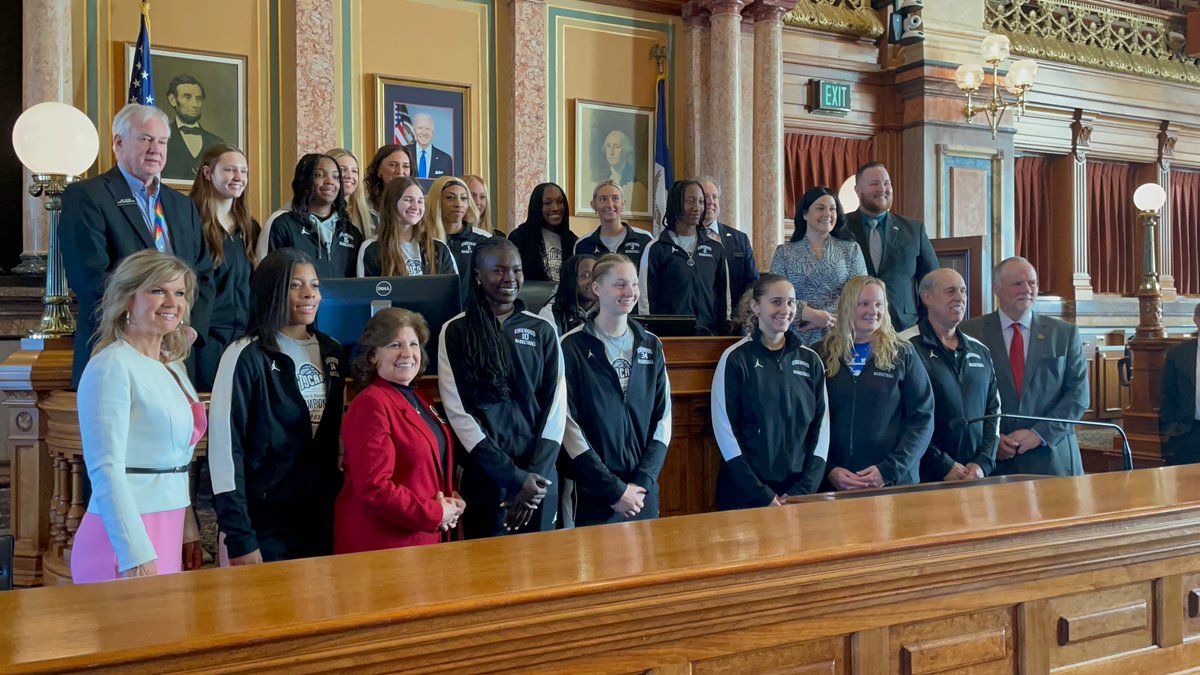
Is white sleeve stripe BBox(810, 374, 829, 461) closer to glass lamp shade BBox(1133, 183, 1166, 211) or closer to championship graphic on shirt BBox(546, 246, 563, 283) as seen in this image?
championship graphic on shirt BBox(546, 246, 563, 283)

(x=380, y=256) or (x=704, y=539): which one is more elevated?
(x=380, y=256)

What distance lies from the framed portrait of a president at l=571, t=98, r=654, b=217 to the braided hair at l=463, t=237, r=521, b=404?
4.72m

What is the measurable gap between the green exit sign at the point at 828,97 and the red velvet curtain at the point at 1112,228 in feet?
12.6

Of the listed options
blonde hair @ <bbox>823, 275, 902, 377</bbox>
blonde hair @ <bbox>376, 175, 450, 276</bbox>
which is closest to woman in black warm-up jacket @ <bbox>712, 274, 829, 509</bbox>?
blonde hair @ <bbox>823, 275, 902, 377</bbox>

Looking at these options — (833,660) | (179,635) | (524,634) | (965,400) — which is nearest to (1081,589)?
(833,660)

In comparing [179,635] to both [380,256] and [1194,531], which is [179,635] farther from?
[380,256]

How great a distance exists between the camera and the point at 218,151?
3.71 meters

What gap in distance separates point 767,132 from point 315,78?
361 centimetres

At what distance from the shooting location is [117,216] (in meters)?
3.31

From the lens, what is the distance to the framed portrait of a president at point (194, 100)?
249 inches

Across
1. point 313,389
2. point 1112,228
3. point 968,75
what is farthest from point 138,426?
point 1112,228

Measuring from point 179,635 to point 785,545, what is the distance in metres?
0.79

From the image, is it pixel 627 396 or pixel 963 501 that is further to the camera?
pixel 627 396

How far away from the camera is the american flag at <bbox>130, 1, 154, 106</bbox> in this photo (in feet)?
19.1
